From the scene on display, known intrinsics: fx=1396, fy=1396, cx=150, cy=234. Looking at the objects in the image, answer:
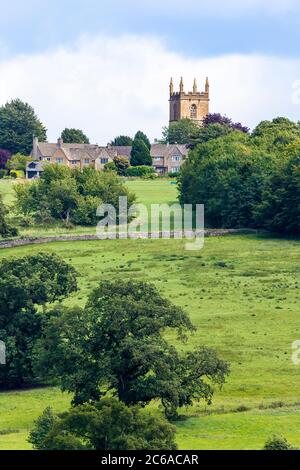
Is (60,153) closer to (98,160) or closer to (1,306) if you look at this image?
(98,160)

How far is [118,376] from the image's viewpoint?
52.1 m

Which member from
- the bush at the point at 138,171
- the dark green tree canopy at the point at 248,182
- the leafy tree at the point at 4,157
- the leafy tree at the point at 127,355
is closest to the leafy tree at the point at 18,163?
the leafy tree at the point at 4,157

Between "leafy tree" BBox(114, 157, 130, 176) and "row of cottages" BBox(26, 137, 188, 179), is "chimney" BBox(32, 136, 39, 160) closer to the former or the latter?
"row of cottages" BBox(26, 137, 188, 179)

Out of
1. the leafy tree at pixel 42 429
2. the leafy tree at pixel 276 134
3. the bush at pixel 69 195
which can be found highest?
the leafy tree at pixel 276 134

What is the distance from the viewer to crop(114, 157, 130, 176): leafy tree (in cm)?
17050

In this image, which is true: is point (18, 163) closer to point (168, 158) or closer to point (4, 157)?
point (4, 157)

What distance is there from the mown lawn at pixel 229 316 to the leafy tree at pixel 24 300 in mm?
1948

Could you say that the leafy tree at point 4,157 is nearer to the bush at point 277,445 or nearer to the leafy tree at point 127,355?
the leafy tree at point 127,355

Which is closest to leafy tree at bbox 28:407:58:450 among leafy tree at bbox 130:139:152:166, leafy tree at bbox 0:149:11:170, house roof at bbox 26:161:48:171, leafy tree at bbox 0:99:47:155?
house roof at bbox 26:161:48:171

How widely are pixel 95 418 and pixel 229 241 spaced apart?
195 feet

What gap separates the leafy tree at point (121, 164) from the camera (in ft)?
559

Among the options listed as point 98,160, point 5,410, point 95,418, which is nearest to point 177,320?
point 5,410

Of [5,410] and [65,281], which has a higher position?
[65,281]

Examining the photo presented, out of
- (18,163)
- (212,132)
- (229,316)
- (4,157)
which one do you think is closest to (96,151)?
(4,157)
